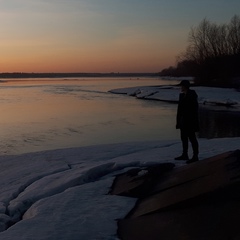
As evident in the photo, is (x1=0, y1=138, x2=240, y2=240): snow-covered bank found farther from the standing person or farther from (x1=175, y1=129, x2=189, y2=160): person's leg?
the standing person

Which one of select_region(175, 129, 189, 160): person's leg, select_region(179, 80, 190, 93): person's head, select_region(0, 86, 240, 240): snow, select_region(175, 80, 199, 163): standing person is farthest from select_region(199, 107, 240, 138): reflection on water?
select_region(179, 80, 190, 93): person's head

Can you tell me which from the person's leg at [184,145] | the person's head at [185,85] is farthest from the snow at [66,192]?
the person's head at [185,85]

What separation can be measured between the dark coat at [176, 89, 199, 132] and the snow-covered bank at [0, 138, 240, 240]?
0.80 meters

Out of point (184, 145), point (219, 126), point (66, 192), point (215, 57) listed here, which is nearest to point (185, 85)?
point (184, 145)

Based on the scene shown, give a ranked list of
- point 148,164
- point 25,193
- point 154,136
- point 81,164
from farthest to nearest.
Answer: point 154,136
point 81,164
point 148,164
point 25,193

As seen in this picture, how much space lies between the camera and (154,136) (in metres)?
16.5

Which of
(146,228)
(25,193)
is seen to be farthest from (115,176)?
(146,228)

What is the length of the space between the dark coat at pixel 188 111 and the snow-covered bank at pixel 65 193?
0.80 metres

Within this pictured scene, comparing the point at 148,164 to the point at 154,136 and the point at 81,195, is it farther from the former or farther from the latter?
the point at 154,136

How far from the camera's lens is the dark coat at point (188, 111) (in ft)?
26.0

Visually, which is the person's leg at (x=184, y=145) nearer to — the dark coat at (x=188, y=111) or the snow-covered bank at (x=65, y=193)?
the dark coat at (x=188, y=111)

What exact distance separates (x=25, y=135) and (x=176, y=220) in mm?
12564

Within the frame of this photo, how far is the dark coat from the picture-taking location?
7922mm

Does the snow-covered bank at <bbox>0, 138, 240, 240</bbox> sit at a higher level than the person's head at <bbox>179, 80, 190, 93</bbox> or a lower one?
lower
